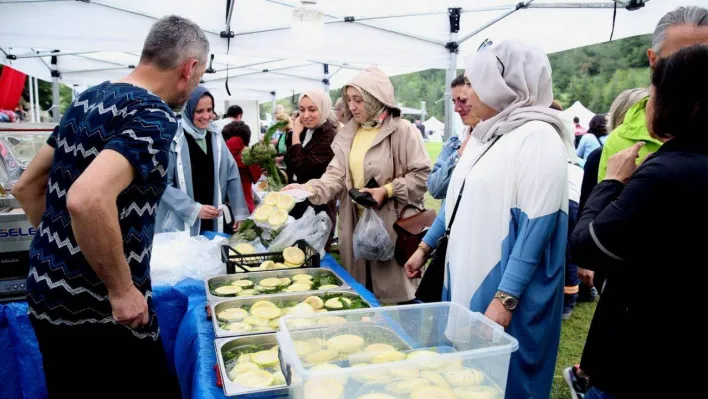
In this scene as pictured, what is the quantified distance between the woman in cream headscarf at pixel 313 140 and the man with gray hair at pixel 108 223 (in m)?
2.71

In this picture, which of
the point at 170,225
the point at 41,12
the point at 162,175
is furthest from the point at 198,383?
the point at 41,12

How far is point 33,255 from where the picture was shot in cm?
142

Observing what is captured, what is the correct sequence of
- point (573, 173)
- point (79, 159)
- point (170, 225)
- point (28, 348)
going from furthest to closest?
point (573, 173) → point (170, 225) → point (28, 348) → point (79, 159)

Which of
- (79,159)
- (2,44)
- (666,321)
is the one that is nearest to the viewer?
(666,321)

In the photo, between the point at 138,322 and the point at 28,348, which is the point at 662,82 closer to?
the point at 138,322

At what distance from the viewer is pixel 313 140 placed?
440cm

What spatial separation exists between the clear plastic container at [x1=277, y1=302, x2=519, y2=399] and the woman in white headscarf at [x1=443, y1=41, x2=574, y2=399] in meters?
0.32

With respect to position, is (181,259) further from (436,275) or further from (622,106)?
(622,106)

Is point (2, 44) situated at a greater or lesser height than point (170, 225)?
greater

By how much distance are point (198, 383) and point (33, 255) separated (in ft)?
2.02

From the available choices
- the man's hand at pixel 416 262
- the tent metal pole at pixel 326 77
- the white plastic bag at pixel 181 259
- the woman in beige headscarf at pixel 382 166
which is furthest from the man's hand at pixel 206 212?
the tent metal pole at pixel 326 77

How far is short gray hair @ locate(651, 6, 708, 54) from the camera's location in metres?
1.64

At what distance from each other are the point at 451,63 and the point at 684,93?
3.72m

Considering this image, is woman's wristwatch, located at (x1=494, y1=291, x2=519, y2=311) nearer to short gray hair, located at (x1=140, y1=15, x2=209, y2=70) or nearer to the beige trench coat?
short gray hair, located at (x1=140, y1=15, x2=209, y2=70)
